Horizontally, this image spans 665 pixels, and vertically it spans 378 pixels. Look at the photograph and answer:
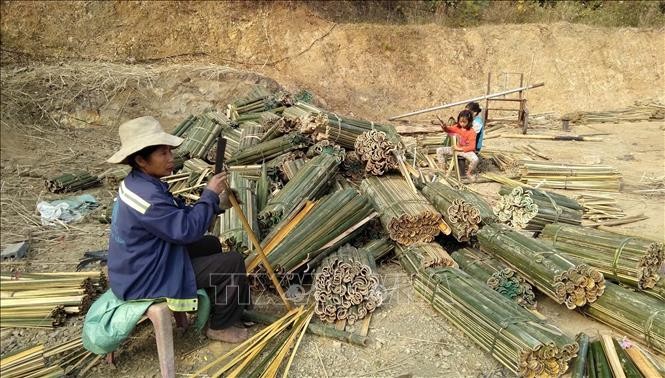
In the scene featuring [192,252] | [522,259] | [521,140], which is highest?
[192,252]

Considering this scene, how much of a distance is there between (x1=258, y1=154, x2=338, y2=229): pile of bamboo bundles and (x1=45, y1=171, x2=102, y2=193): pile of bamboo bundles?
13.4 ft

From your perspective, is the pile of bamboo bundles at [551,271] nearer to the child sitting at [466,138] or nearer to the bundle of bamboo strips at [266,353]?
the bundle of bamboo strips at [266,353]

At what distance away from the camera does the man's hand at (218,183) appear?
3592 mm

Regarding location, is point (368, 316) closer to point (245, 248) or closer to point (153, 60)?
point (245, 248)

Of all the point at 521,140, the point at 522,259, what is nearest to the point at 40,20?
the point at 521,140

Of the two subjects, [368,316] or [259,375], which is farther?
[368,316]

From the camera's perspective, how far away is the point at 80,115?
11.7 meters

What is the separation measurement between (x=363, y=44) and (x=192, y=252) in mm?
13644

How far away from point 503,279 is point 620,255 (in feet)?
3.83

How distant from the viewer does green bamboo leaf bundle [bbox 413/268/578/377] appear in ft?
12.1

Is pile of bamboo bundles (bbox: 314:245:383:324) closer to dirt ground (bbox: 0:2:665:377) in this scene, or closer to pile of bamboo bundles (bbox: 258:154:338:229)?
dirt ground (bbox: 0:2:665:377)

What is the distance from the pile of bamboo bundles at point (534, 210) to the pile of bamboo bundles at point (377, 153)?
1537mm

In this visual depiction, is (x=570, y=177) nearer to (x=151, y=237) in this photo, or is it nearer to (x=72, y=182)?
(x=151, y=237)

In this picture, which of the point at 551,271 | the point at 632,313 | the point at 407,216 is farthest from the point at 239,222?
the point at 632,313
